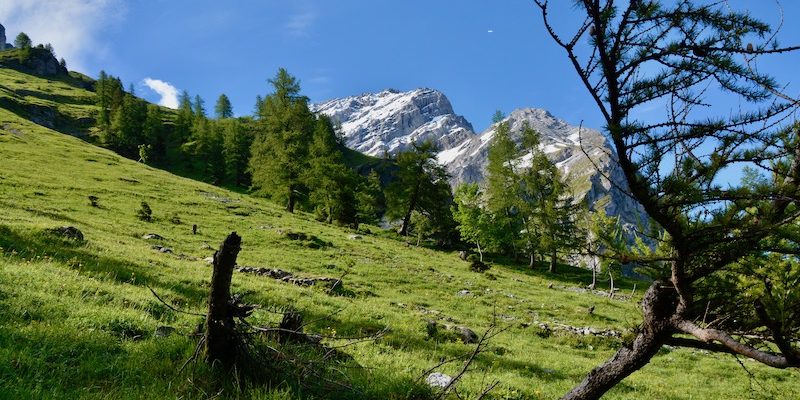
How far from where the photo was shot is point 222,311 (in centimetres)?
488

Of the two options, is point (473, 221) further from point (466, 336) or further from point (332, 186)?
point (466, 336)

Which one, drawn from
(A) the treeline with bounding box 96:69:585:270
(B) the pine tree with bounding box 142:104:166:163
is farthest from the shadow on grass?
(B) the pine tree with bounding box 142:104:166:163

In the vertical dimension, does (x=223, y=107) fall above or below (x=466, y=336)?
above

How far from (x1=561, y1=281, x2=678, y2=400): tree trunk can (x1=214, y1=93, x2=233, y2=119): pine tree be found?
14269 cm

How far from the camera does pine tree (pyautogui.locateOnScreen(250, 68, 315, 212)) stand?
5225 centimetres

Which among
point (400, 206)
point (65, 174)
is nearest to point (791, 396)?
point (400, 206)

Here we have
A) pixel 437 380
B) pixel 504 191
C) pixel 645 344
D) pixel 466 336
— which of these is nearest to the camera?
pixel 645 344

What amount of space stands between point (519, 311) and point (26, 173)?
42719mm

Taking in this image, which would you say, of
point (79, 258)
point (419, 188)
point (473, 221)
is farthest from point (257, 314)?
point (419, 188)

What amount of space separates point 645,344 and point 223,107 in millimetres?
143473

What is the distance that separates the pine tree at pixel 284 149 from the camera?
52.2 meters

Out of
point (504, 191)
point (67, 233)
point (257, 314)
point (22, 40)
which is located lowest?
point (257, 314)

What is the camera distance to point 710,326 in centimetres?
450

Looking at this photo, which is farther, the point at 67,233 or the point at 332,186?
the point at 332,186
